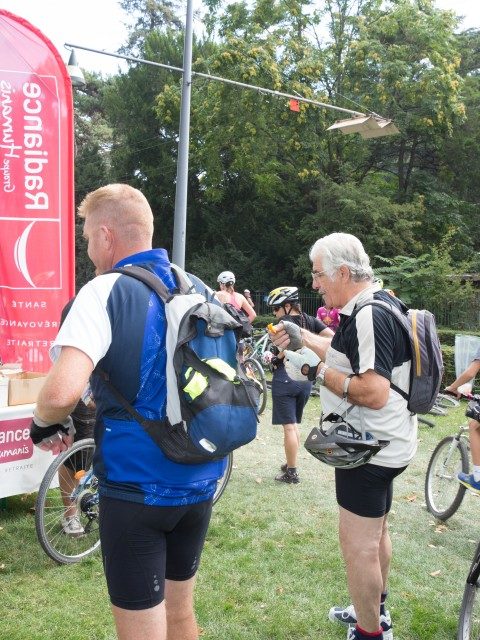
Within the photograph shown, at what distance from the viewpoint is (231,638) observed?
130 inches

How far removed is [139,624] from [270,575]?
7.67 ft

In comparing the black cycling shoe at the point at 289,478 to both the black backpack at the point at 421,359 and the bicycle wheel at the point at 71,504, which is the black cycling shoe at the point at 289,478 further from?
the black backpack at the point at 421,359

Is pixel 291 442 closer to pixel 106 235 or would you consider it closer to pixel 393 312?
pixel 393 312

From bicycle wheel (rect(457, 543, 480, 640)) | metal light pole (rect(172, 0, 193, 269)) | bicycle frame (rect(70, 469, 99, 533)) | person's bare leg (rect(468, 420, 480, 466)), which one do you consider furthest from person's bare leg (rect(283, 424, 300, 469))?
metal light pole (rect(172, 0, 193, 269))

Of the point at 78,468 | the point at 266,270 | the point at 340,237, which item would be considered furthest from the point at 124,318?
the point at 266,270

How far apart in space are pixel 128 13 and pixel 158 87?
11.6 metres

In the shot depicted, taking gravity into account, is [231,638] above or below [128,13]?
below

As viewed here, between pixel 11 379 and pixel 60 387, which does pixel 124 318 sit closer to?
pixel 60 387

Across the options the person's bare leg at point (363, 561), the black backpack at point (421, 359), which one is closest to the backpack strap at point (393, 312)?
the black backpack at point (421, 359)

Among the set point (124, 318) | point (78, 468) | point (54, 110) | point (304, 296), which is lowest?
point (304, 296)

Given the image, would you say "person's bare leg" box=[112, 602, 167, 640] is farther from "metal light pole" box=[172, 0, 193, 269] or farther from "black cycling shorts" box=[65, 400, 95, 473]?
"metal light pole" box=[172, 0, 193, 269]

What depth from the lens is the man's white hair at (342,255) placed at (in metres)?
2.71

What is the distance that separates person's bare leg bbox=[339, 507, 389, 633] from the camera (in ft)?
8.76

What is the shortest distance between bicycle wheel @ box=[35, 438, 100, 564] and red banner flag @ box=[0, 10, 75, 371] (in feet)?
4.36
